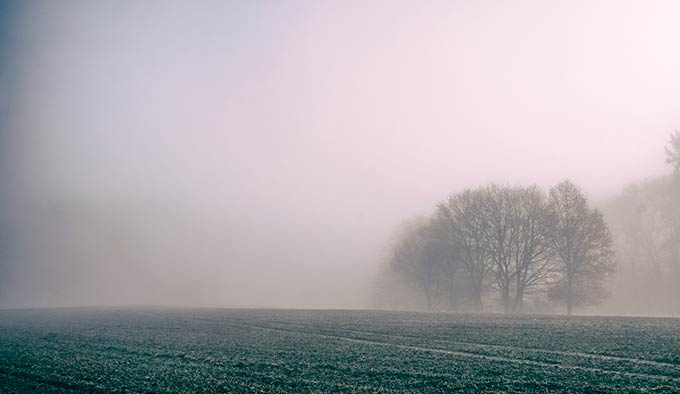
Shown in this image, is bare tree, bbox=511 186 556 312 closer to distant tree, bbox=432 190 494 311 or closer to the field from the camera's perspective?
distant tree, bbox=432 190 494 311

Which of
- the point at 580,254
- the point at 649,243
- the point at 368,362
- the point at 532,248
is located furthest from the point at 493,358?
the point at 649,243

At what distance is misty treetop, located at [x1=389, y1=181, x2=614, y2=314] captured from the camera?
54.4 metres

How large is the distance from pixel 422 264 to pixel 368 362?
53614 mm

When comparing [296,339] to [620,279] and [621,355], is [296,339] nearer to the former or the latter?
[621,355]

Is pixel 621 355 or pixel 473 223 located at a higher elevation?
pixel 473 223

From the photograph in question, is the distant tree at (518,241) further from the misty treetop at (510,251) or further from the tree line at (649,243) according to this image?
the tree line at (649,243)

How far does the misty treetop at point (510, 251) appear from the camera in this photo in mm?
54375

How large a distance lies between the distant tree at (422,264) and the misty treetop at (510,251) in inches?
6.2

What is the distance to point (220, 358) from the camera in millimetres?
20922

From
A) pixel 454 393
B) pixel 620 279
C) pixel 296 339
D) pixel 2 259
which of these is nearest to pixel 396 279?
pixel 620 279

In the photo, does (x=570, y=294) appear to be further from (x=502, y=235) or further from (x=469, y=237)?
(x=469, y=237)

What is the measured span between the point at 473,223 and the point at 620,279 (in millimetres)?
25726

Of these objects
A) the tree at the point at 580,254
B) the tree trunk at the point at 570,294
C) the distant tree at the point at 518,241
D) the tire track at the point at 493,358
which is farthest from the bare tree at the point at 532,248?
the tire track at the point at 493,358

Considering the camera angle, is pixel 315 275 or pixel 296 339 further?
pixel 315 275
